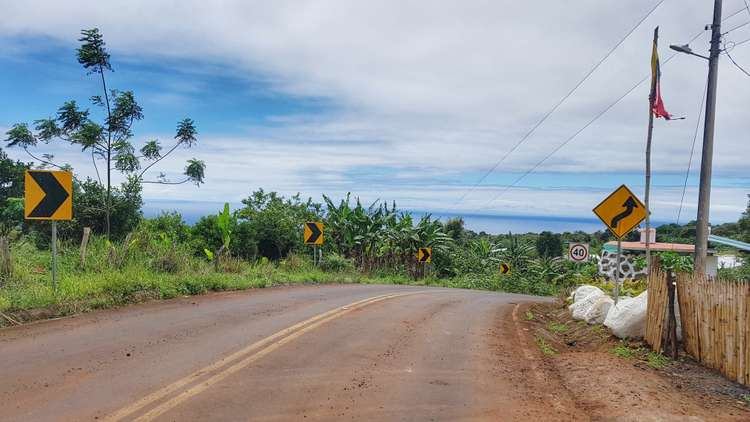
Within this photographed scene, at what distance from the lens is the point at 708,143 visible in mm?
13734

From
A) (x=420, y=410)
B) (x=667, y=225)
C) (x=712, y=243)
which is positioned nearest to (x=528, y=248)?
(x=712, y=243)

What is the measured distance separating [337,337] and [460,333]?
2.70 meters

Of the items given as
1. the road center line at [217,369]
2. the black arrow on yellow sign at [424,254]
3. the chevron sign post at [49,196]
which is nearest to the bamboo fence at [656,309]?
the road center line at [217,369]

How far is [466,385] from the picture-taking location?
7.28m

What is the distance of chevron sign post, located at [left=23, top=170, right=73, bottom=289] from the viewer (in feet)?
37.4

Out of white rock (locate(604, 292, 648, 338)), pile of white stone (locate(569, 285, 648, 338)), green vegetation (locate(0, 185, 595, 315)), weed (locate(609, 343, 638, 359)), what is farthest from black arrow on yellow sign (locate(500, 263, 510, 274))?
weed (locate(609, 343, 638, 359))

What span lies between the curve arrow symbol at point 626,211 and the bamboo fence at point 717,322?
4159 mm

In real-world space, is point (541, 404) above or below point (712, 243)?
below

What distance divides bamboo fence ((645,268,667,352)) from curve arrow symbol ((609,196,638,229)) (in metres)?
3.23

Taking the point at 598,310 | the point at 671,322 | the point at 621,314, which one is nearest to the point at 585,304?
the point at 598,310

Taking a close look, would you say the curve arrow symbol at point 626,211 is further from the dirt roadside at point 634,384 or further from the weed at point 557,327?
the dirt roadside at point 634,384

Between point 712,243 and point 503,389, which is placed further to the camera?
point 712,243

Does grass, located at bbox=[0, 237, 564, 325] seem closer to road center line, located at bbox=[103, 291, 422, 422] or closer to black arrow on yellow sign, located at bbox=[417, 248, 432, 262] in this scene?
road center line, located at bbox=[103, 291, 422, 422]

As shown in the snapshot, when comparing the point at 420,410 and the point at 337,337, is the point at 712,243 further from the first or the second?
the point at 420,410
